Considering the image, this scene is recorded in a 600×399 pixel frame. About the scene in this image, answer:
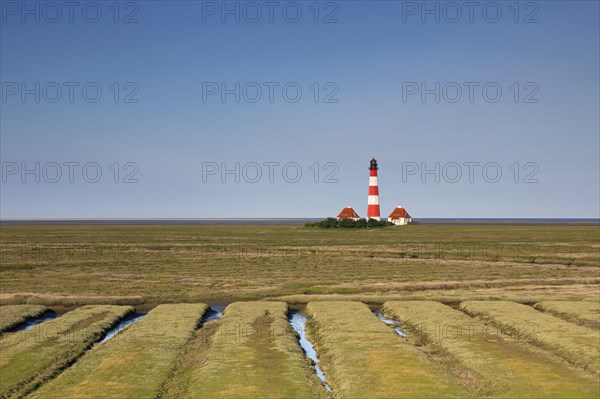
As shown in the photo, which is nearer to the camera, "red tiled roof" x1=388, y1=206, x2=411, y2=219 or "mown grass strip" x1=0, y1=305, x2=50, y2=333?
"mown grass strip" x1=0, y1=305, x2=50, y2=333

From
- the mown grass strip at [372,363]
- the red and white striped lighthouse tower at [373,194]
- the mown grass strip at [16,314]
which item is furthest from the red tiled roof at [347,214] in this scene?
the mown grass strip at [372,363]

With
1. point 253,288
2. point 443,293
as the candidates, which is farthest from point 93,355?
point 443,293

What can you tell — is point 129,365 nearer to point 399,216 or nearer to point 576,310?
point 576,310

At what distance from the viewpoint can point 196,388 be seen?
21812 mm

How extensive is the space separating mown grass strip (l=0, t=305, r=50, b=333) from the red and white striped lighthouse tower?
4723 inches

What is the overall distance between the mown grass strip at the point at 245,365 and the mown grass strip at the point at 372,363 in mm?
1169

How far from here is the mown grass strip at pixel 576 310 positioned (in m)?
35.3

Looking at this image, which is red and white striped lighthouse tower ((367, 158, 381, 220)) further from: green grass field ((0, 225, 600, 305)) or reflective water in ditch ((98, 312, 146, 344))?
reflective water in ditch ((98, 312, 146, 344))

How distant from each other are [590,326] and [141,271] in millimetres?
46867

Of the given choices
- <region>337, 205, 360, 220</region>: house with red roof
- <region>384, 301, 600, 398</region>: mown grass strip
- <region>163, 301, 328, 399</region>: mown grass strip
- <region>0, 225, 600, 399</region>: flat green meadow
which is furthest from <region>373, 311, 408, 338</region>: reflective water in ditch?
<region>337, 205, 360, 220</region>: house with red roof

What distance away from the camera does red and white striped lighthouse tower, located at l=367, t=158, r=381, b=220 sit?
155 meters

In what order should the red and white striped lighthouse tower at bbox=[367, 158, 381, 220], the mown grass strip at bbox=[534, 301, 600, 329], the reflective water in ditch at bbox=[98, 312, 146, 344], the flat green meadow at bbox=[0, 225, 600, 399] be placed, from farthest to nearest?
the red and white striped lighthouse tower at bbox=[367, 158, 381, 220], the mown grass strip at bbox=[534, 301, 600, 329], the reflective water in ditch at bbox=[98, 312, 146, 344], the flat green meadow at bbox=[0, 225, 600, 399]

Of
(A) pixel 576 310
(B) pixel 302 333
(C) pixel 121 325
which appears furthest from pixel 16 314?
(A) pixel 576 310

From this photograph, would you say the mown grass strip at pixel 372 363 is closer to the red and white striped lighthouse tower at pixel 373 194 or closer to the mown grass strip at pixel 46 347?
the mown grass strip at pixel 46 347
